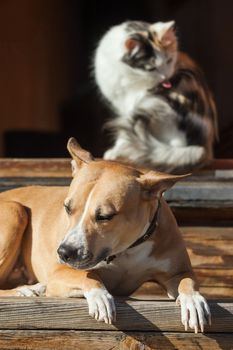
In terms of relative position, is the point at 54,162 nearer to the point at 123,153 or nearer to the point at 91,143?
the point at 123,153

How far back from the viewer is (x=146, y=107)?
15.8 feet

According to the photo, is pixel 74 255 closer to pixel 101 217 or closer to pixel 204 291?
pixel 101 217

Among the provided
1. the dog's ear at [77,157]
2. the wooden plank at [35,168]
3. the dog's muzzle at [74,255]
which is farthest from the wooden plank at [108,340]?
the wooden plank at [35,168]

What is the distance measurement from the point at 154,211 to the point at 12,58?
4739 mm

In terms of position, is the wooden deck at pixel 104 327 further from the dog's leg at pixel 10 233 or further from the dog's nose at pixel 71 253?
A: the dog's leg at pixel 10 233

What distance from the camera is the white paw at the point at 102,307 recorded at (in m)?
2.92

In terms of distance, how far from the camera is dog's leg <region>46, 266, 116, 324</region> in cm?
293

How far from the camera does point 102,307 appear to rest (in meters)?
2.92

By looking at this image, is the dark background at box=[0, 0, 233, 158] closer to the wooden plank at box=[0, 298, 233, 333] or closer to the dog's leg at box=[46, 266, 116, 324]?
the dog's leg at box=[46, 266, 116, 324]

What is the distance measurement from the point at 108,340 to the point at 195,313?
0.31 meters

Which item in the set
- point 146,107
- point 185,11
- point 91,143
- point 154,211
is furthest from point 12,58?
point 154,211

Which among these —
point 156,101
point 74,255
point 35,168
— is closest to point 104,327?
point 74,255

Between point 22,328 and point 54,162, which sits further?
point 54,162

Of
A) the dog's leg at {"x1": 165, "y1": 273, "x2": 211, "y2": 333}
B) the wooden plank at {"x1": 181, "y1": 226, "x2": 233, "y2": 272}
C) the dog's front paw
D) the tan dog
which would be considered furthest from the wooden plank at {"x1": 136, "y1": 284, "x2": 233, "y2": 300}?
the dog's front paw
